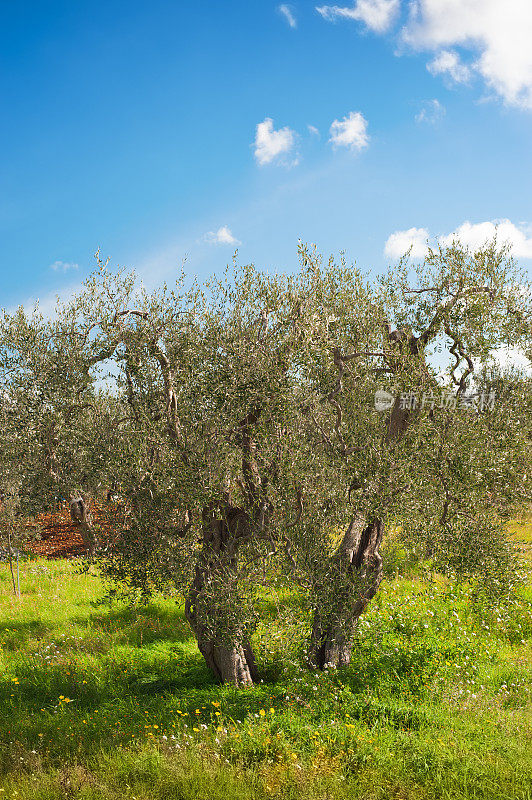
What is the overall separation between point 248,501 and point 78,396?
4.80 m

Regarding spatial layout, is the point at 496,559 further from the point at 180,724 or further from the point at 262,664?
the point at 180,724

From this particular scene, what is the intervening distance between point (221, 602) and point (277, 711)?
296 centimetres

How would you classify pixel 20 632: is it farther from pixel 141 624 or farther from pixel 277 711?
pixel 277 711

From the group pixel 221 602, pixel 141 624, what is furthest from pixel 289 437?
pixel 141 624

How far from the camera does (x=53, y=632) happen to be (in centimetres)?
1827

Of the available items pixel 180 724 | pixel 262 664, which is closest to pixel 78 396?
pixel 180 724

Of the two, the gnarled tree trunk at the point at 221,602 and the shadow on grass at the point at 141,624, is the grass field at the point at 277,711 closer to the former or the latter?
the shadow on grass at the point at 141,624

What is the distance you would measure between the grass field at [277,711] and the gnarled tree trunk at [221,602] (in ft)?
1.96

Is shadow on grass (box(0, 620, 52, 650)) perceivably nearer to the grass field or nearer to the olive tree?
the grass field

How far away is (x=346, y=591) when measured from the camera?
42.7 feet

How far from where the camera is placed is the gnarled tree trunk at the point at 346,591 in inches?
509

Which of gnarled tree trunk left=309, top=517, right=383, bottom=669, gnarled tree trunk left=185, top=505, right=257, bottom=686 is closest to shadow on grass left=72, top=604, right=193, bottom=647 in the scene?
gnarled tree trunk left=185, top=505, right=257, bottom=686

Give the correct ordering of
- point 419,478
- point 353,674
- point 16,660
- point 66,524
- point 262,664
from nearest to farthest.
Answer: point 419,478
point 353,674
point 262,664
point 16,660
point 66,524

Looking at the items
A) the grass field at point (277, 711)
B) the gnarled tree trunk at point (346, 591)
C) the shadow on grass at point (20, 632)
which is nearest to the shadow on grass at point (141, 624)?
the grass field at point (277, 711)
